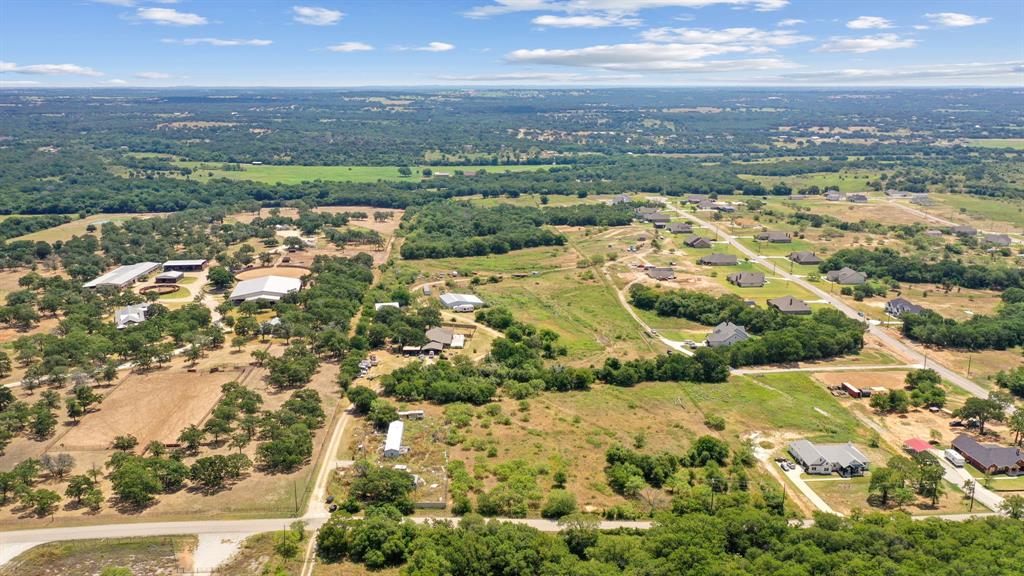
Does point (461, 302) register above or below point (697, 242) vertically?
below

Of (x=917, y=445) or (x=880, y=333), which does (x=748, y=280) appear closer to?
(x=880, y=333)

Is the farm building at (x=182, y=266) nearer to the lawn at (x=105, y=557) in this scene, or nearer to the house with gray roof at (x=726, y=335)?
the lawn at (x=105, y=557)

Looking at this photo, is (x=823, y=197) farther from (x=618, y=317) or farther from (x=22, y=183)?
(x=22, y=183)

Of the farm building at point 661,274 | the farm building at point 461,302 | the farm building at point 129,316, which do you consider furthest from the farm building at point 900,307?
the farm building at point 129,316

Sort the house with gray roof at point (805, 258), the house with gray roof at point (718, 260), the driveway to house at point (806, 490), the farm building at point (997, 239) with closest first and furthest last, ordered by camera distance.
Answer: the driveway to house at point (806, 490) → the house with gray roof at point (718, 260) → the house with gray roof at point (805, 258) → the farm building at point (997, 239)

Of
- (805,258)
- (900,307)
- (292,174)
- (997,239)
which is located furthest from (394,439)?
(292,174)

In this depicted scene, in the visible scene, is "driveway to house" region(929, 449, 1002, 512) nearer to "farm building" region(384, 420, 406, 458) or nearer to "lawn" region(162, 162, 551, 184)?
"farm building" region(384, 420, 406, 458)
